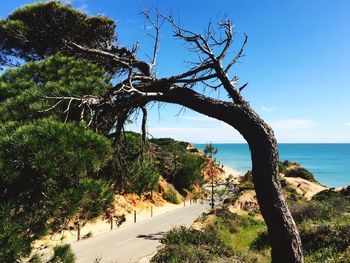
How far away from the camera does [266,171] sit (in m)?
4.73

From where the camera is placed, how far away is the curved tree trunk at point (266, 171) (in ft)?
15.1

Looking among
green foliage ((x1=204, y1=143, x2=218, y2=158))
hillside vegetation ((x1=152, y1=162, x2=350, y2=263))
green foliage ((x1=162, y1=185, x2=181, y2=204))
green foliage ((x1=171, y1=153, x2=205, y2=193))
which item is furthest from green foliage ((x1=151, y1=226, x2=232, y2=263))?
green foliage ((x1=171, y1=153, x2=205, y2=193))

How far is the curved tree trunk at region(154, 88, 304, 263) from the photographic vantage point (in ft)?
15.1

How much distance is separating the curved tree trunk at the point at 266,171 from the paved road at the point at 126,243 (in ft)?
36.2

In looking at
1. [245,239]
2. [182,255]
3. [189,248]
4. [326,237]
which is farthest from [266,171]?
[245,239]

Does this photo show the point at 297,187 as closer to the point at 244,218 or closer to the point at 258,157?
the point at 244,218

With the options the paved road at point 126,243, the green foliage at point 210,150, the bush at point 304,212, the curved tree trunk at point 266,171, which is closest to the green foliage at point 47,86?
the curved tree trunk at point 266,171

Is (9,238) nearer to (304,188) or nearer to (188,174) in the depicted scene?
(188,174)

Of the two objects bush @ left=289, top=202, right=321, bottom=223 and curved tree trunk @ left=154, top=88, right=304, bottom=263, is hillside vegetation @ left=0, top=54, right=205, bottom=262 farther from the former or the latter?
bush @ left=289, top=202, right=321, bottom=223

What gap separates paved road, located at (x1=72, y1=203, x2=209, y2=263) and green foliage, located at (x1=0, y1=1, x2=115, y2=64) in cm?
886

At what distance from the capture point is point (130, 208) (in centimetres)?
2959

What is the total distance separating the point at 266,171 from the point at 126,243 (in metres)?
15.2

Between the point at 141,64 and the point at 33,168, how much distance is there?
8.63 ft

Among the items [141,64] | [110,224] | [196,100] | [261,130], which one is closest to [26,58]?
[141,64]
